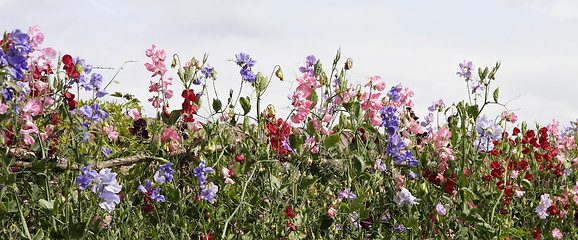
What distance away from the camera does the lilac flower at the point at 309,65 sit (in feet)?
10.4

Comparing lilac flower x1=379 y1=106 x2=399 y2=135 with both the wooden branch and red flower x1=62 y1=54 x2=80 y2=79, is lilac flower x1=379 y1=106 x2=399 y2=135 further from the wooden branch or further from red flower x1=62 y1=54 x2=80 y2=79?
red flower x1=62 y1=54 x2=80 y2=79

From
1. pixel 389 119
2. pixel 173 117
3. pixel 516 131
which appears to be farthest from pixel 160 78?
pixel 516 131

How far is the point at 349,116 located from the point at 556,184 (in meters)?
2.19

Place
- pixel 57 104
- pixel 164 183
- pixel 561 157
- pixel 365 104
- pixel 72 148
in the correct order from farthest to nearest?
pixel 561 157
pixel 365 104
pixel 164 183
pixel 57 104
pixel 72 148

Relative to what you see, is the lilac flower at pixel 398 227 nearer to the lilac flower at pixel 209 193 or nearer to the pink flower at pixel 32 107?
the lilac flower at pixel 209 193

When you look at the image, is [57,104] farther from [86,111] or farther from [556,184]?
[556,184]

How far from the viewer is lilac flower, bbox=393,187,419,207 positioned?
304 cm

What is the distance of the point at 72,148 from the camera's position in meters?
2.58

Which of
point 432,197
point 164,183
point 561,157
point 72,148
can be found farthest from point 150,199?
point 561,157

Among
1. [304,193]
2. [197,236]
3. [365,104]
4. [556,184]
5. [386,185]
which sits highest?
[556,184]

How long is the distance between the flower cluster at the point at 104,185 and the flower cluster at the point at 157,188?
0.51 m

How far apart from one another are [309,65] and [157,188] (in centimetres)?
88

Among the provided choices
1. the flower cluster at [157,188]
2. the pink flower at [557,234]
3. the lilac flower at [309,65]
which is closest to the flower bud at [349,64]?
the lilac flower at [309,65]

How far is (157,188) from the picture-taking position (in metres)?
2.85
